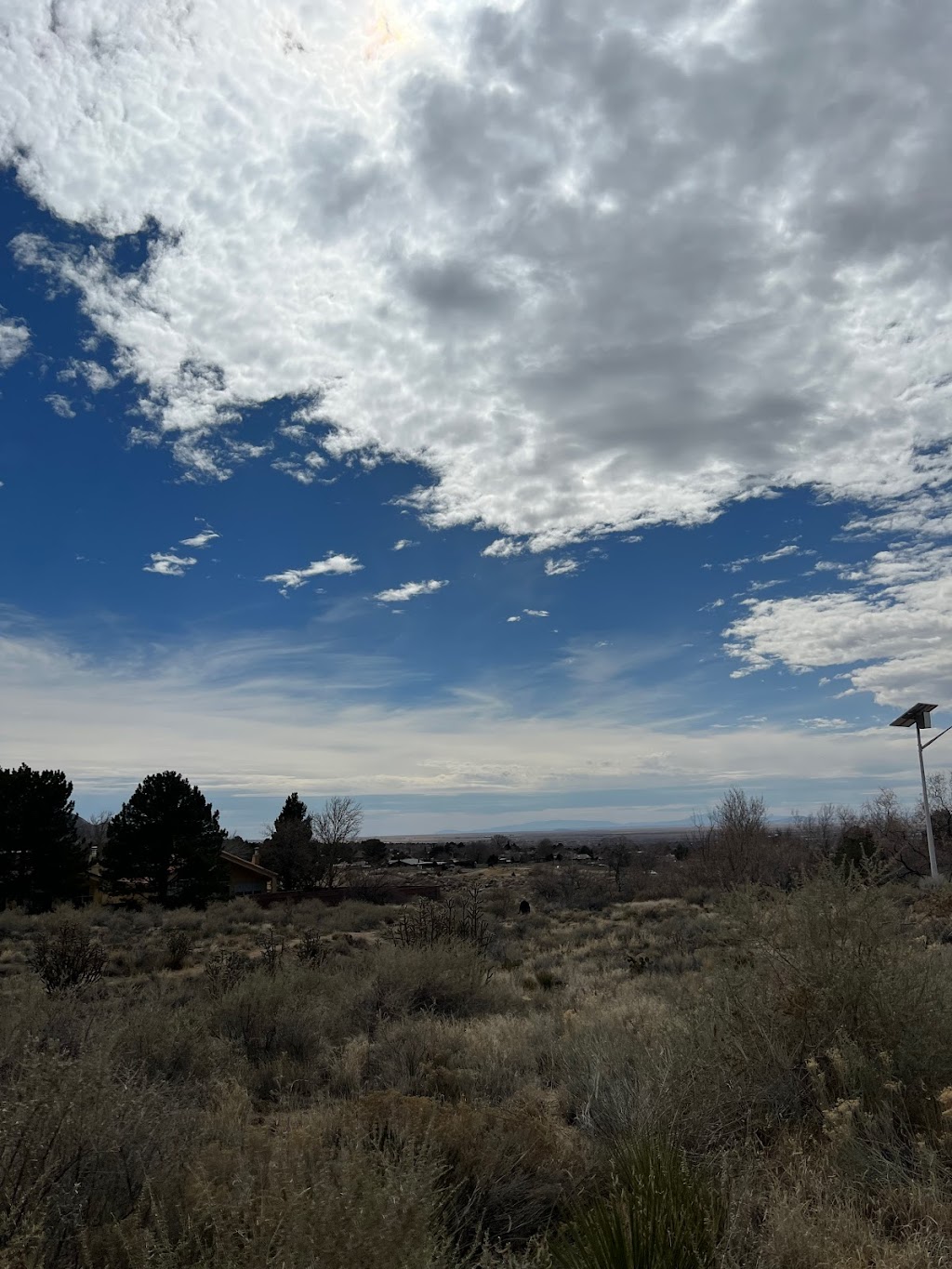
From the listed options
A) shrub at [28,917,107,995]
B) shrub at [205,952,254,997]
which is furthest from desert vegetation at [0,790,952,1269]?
shrub at [28,917,107,995]

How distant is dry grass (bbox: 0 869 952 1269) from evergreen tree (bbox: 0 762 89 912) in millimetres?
29407

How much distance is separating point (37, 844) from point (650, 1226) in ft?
130

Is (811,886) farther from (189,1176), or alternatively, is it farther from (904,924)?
(189,1176)

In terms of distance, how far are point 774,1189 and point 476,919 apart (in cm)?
1421

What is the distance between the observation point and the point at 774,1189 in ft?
14.7

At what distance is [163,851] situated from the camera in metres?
39.2

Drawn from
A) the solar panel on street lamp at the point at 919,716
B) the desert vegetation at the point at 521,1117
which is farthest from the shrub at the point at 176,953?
the solar panel on street lamp at the point at 919,716

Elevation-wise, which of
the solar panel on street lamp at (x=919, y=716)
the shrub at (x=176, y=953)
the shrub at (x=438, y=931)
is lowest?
the shrub at (x=176, y=953)

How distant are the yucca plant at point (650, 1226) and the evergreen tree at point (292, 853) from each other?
49411 millimetres

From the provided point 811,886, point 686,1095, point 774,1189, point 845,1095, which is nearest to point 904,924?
point 811,886

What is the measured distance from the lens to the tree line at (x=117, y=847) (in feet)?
122

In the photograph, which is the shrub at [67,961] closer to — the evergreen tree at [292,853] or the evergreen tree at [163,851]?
the evergreen tree at [163,851]

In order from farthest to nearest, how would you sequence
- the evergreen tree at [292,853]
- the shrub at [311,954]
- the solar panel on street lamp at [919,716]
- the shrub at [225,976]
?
the evergreen tree at [292,853] < the solar panel on street lamp at [919,716] < the shrub at [311,954] < the shrub at [225,976]

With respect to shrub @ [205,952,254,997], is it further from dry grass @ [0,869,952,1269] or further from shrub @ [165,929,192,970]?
shrub @ [165,929,192,970]
